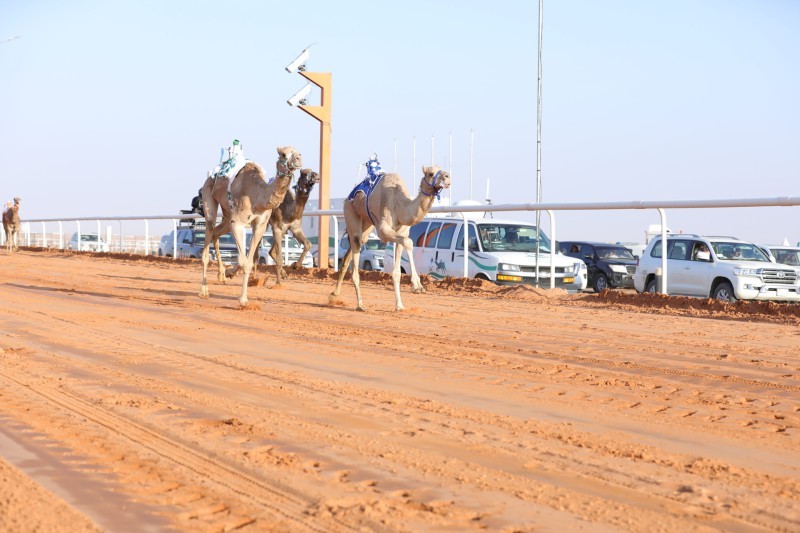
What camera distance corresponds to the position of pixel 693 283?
21.2 m

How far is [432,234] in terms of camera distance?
2458 centimetres

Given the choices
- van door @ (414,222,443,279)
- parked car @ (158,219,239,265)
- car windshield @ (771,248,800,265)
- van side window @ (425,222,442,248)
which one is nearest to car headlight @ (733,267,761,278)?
car windshield @ (771,248,800,265)

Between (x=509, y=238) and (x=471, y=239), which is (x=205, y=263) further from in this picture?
(x=509, y=238)

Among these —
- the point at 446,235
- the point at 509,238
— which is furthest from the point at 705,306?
the point at 446,235

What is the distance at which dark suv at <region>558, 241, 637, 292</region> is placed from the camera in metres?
Answer: 31.8

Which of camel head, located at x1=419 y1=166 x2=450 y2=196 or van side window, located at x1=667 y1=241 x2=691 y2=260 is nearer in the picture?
camel head, located at x1=419 y1=166 x2=450 y2=196

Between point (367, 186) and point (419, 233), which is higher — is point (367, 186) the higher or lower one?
the higher one

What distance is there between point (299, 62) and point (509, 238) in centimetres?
1053

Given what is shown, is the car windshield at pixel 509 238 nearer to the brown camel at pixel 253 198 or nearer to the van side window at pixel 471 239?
the van side window at pixel 471 239

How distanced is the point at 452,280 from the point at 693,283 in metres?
4.83

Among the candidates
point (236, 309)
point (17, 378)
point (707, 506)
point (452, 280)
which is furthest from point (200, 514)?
point (452, 280)

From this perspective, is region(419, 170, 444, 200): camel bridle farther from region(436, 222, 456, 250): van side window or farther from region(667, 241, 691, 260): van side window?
region(436, 222, 456, 250): van side window

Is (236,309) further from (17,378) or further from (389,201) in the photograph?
(17,378)

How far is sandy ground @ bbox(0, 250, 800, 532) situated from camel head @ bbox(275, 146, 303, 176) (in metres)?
2.59
